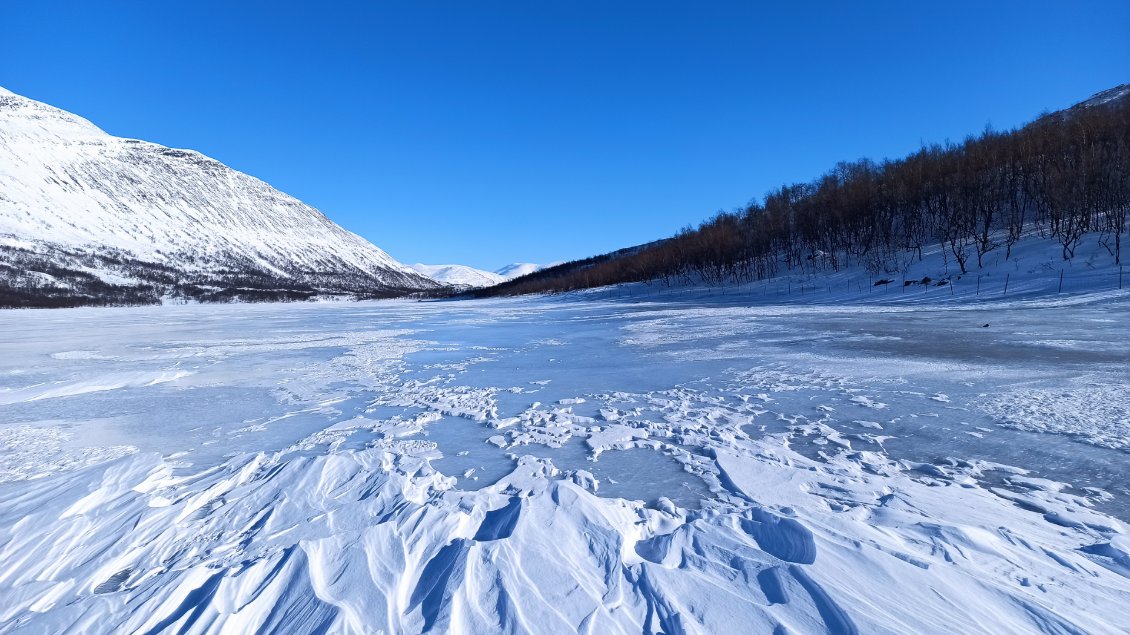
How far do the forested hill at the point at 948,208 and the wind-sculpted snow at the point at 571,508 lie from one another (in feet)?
92.2

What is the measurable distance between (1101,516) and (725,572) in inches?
108

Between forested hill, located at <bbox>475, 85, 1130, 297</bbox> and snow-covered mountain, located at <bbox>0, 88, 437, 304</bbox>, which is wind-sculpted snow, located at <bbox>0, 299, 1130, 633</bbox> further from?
snow-covered mountain, located at <bbox>0, 88, 437, 304</bbox>

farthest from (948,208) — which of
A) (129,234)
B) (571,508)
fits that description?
(129,234)

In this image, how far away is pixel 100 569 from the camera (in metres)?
2.93

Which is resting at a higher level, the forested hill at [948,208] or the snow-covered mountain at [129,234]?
the snow-covered mountain at [129,234]

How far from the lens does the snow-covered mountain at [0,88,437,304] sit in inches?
3846

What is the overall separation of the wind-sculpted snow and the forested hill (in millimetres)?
28116

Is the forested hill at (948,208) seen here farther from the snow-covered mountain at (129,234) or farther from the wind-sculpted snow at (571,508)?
the snow-covered mountain at (129,234)

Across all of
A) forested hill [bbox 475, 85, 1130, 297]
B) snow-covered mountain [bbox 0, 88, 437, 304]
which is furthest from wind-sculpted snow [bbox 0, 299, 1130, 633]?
snow-covered mountain [bbox 0, 88, 437, 304]

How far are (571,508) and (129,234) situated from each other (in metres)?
184

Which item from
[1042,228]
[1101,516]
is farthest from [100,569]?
[1042,228]

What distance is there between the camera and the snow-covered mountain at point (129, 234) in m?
97.7

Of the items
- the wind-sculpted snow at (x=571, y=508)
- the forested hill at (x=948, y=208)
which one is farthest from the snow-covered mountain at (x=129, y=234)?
the wind-sculpted snow at (x=571, y=508)

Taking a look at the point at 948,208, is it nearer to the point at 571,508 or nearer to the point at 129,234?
the point at 571,508
